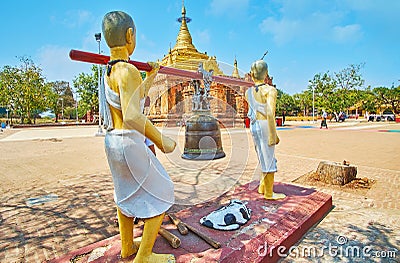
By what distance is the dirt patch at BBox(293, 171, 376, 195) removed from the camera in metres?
5.19

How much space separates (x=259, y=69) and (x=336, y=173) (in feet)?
11.1

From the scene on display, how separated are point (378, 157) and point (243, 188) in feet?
22.6

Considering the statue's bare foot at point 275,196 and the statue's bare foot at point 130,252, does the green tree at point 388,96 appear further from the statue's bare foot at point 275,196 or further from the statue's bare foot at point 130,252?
the statue's bare foot at point 130,252

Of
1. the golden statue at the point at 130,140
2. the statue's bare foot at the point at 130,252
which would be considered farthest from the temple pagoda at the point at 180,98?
the statue's bare foot at the point at 130,252

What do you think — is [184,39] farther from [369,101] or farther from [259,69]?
[369,101]

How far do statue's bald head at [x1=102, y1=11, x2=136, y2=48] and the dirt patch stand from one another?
511 cm

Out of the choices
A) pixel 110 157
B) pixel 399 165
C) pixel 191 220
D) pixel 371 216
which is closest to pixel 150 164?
pixel 110 157

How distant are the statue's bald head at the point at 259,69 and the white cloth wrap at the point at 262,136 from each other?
0.79 ft

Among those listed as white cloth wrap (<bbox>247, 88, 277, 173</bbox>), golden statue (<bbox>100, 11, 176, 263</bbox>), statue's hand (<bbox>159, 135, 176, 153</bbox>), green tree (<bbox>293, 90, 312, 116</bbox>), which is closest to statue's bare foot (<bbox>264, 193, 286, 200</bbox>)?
white cloth wrap (<bbox>247, 88, 277, 173</bbox>)

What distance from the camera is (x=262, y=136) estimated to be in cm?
354

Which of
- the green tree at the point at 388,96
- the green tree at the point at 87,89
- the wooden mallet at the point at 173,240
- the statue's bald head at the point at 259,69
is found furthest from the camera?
the green tree at the point at 388,96

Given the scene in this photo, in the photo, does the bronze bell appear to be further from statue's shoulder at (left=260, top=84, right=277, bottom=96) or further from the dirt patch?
the dirt patch

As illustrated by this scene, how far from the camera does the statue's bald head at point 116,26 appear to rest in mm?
1978

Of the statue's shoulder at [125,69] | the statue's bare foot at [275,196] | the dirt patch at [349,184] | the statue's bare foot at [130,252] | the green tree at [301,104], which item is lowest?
the dirt patch at [349,184]
